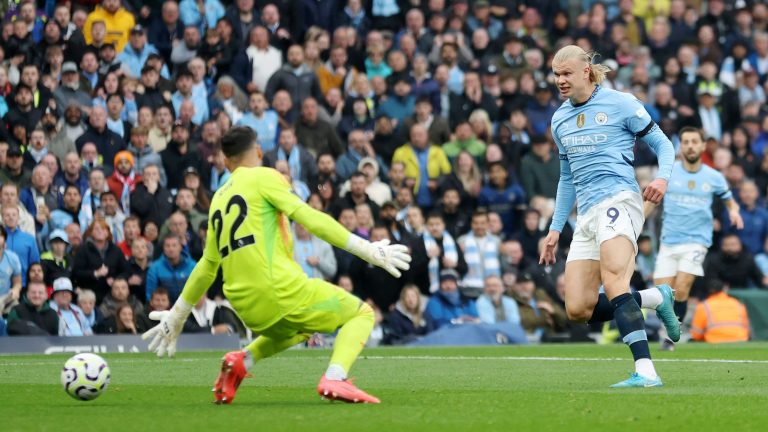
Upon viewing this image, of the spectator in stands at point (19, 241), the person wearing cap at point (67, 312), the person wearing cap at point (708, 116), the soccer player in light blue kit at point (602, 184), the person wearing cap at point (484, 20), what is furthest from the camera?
the person wearing cap at point (484, 20)

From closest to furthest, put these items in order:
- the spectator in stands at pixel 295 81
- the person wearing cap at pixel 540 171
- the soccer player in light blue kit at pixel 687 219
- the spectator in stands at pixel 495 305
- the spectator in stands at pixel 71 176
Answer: the soccer player in light blue kit at pixel 687 219 → the spectator in stands at pixel 71 176 → the spectator in stands at pixel 495 305 → the spectator in stands at pixel 295 81 → the person wearing cap at pixel 540 171

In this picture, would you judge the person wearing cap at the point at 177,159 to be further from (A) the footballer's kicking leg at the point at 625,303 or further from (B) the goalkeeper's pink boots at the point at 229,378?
(B) the goalkeeper's pink boots at the point at 229,378

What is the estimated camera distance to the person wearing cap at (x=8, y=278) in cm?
1812

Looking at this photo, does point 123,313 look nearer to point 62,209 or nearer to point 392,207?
point 62,209

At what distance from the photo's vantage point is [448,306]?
2080 cm

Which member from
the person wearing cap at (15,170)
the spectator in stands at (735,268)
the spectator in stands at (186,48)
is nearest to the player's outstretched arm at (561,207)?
the person wearing cap at (15,170)

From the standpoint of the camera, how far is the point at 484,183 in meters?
23.0

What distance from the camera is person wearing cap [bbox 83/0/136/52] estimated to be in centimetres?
2206

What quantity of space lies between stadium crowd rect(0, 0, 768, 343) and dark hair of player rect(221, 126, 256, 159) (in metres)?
9.51

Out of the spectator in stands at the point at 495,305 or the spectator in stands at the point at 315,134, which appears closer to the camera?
the spectator in stands at the point at 495,305

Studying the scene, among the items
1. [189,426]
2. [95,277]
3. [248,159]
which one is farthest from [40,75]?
[189,426]

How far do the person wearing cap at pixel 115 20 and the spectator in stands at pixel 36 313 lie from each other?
507 cm

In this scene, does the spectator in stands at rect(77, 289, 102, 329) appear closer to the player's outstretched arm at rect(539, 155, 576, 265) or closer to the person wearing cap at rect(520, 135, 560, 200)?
the person wearing cap at rect(520, 135, 560, 200)

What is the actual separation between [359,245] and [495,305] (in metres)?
12.6
